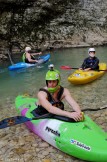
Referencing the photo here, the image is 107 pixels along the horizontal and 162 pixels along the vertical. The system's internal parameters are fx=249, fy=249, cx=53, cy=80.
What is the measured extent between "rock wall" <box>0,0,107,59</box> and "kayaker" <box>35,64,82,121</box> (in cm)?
1825

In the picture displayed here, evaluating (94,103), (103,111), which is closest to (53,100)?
(103,111)

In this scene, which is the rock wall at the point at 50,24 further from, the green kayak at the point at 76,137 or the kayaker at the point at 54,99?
the green kayak at the point at 76,137

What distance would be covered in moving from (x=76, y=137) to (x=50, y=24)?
22.1m

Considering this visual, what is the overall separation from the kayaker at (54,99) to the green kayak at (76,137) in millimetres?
166

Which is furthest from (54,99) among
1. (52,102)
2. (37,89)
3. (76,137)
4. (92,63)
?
(92,63)

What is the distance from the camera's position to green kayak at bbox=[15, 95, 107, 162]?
4.47m

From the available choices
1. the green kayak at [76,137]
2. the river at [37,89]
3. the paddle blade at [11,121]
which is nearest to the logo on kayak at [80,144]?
the green kayak at [76,137]

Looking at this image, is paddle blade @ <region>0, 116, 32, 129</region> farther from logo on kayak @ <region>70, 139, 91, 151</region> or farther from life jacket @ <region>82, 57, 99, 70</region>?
life jacket @ <region>82, 57, 99, 70</region>

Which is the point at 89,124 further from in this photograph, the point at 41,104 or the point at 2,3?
the point at 2,3

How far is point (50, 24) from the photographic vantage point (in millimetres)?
25750

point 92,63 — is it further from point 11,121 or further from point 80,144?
point 80,144

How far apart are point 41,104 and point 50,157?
118 centimetres

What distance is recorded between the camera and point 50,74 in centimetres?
541

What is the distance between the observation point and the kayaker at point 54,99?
206 inches
